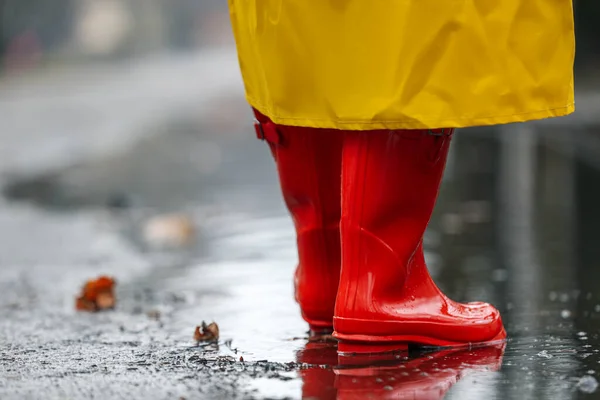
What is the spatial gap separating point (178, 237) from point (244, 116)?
867 centimetres

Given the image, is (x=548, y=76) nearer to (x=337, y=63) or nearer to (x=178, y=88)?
(x=337, y=63)

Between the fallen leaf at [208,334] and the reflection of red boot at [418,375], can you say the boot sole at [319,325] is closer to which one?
the fallen leaf at [208,334]

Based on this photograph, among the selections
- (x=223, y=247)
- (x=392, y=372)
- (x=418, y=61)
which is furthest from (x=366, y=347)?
(x=223, y=247)

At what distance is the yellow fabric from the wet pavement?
0.56 meters

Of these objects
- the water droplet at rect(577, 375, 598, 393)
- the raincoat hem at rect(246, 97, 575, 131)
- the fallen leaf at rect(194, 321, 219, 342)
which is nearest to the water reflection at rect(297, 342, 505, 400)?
the water droplet at rect(577, 375, 598, 393)

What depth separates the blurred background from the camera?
2668mm

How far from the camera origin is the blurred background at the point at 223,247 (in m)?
2.67

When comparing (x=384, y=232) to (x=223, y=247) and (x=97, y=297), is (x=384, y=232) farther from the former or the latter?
(x=223, y=247)

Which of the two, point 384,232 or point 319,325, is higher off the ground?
point 384,232

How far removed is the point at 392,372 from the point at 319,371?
0.52ft

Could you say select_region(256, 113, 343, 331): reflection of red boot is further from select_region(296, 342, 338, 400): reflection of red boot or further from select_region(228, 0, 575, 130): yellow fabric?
select_region(228, 0, 575, 130): yellow fabric

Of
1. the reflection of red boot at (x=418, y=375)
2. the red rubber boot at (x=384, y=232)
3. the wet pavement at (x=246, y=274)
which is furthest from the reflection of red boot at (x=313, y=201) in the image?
the reflection of red boot at (x=418, y=375)

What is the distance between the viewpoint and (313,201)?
2.91 metres

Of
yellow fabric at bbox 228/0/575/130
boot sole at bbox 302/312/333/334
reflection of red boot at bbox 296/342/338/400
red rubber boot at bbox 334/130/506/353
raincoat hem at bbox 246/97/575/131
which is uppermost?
yellow fabric at bbox 228/0/575/130
